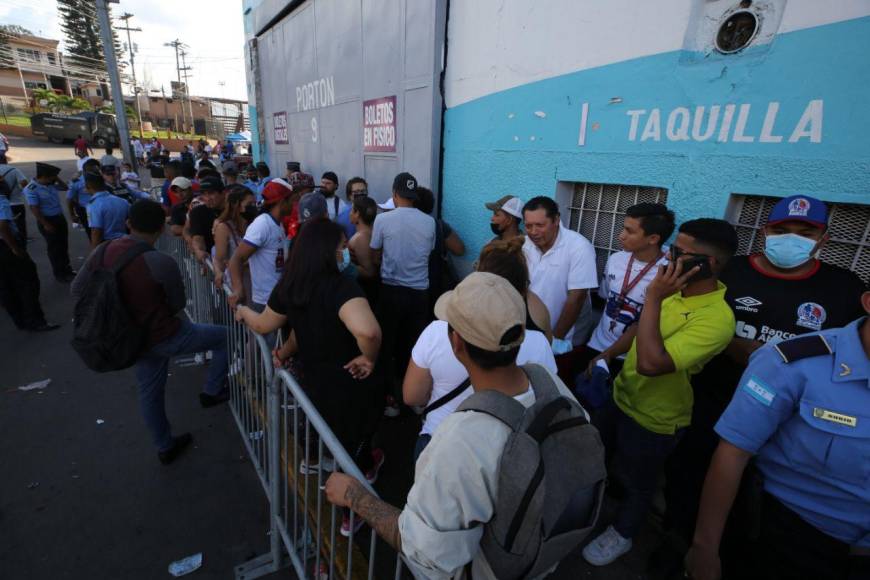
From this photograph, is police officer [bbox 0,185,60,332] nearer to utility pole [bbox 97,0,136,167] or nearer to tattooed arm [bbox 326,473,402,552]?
tattooed arm [bbox 326,473,402,552]

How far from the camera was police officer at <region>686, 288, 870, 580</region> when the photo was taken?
1.44m

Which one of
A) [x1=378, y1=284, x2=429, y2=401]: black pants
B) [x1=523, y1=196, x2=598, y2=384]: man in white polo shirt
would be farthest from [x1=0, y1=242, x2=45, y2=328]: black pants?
[x1=523, y1=196, x2=598, y2=384]: man in white polo shirt

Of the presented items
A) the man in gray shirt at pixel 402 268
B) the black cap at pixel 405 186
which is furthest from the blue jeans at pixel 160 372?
the black cap at pixel 405 186

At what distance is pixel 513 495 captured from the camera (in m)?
1.00

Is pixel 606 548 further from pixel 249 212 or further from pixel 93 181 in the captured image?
pixel 93 181

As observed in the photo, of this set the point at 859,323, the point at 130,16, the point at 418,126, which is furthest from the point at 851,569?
the point at 130,16

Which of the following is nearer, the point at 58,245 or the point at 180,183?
the point at 180,183

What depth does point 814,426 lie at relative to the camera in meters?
1.48

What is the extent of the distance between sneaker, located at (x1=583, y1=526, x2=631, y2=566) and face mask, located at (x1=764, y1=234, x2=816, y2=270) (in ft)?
6.23

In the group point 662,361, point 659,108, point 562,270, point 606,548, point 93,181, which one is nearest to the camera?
point 662,361

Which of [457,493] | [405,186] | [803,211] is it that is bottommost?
[457,493]

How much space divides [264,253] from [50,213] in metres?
5.55

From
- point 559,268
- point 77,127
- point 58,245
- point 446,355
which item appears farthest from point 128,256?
point 77,127

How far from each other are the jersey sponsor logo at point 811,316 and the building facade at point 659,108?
22.0 inches
